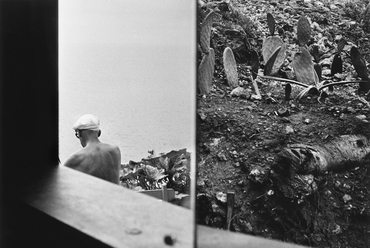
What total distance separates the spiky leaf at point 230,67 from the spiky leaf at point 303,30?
0.89ft

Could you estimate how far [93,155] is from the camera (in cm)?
286

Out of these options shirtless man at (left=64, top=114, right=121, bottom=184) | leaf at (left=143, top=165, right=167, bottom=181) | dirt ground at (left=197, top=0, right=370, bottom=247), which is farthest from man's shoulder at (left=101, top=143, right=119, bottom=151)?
dirt ground at (left=197, top=0, right=370, bottom=247)

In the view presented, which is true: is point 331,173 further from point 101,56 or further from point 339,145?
point 101,56

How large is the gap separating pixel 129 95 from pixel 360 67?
1.79 metres

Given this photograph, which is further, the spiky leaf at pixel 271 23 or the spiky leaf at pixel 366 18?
the spiky leaf at pixel 271 23

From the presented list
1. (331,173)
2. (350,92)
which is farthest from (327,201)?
(350,92)

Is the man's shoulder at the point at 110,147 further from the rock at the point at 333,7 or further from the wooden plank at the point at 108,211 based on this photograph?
the rock at the point at 333,7

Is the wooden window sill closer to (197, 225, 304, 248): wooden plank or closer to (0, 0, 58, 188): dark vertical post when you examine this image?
(197, 225, 304, 248): wooden plank

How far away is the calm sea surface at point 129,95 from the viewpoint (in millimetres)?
2820

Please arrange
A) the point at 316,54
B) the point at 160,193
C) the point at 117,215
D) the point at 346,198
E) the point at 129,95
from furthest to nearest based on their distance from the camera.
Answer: the point at 129,95 < the point at 160,193 < the point at 117,215 < the point at 316,54 < the point at 346,198

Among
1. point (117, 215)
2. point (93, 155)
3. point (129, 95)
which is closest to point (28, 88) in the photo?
point (93, 155)

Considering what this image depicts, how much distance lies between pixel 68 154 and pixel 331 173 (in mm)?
1724

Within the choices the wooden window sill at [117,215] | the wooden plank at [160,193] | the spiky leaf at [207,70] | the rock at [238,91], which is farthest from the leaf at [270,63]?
the wooden plank at [160,193]

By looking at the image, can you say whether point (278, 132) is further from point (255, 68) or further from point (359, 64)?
point (359, 64)
